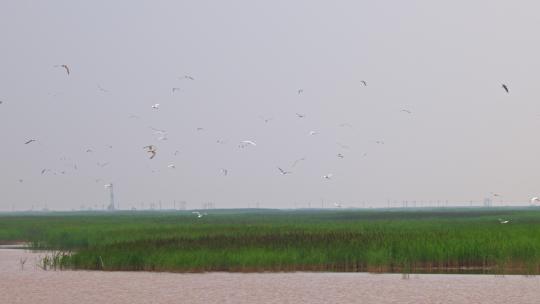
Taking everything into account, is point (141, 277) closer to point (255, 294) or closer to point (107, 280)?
point (107, 280)

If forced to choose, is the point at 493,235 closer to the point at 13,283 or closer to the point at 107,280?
the point at 107,280

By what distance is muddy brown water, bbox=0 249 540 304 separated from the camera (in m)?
24.0

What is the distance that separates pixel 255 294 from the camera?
82.4ft

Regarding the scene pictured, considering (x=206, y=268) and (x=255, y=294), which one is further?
(x=206, y=268)

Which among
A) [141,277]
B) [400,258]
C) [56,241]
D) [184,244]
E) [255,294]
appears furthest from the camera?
[56,241]

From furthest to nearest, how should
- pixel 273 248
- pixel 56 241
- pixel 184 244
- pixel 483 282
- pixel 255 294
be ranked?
1. pixel 56 241
2. pixel 184 244
3. pixel 273 248
4. pixel 483 282
5. pixel 255 294

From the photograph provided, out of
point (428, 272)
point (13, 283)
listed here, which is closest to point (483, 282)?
point (428, 272)

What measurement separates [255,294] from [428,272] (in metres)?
7.84

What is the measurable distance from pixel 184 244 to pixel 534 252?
1430cm

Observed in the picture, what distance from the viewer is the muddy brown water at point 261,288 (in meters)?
24.0

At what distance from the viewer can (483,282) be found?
26906 mm

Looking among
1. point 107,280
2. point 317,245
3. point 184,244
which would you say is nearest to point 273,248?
point 317,245

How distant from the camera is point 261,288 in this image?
26.5 metres

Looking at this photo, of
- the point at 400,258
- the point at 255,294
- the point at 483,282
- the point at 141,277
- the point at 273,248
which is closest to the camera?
the point at 255,294
